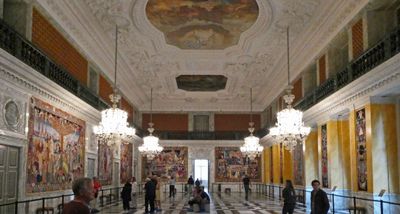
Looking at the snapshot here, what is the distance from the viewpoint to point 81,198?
412cm

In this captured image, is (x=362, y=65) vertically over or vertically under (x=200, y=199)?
over

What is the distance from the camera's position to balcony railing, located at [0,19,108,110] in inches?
486

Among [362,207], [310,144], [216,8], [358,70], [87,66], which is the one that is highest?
[216,8]

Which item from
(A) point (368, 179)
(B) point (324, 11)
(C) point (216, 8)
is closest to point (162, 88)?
(C) point (216, 8)

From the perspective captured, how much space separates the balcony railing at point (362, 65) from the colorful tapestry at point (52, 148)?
32.2ft

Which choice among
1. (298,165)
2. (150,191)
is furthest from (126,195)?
(298,165)

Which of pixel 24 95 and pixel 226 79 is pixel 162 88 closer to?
pixel 226 79

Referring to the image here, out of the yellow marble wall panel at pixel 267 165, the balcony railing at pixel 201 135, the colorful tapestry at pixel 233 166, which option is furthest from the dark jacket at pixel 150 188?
the colorful tapestry at pixel 233 166

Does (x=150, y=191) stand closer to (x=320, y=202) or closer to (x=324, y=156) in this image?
(x=324, y=156)

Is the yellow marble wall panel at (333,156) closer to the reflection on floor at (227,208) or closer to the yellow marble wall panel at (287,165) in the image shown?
the reflection on floor at (227,208)

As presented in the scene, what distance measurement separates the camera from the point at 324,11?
16.7 m

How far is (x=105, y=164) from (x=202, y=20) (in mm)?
9441

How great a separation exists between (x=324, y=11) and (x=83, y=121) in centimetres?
1060

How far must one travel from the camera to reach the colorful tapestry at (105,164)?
23480mm
